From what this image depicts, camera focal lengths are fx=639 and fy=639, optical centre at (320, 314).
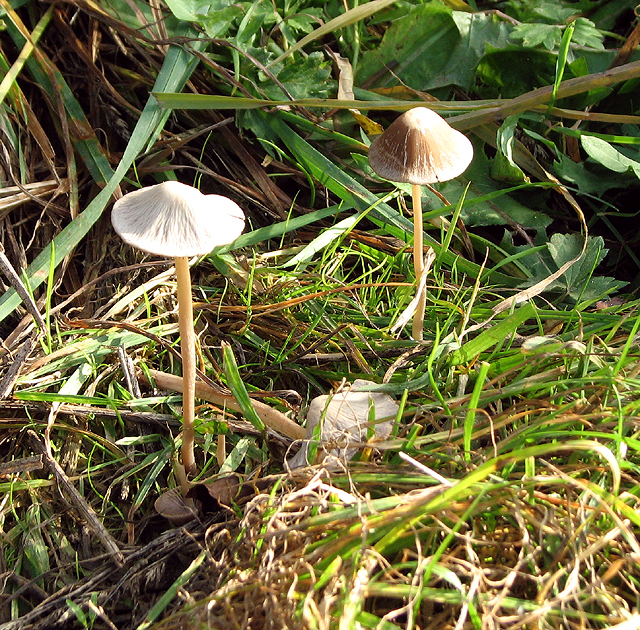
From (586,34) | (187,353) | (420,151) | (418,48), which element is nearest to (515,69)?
(586,34)

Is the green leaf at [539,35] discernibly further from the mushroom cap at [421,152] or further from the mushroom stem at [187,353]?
the mushroom stem at [187,353]

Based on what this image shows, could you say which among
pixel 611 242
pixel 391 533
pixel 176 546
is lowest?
pixel 611 242

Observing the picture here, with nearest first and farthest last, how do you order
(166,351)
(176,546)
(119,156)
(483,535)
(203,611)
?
1. (203,611)
2. (483,535)
3. (176,546)
4. (166,351)
5. (119,156)

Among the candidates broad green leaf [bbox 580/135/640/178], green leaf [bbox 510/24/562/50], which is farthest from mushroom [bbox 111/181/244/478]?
green leaf [bbox 510/24/562/50]

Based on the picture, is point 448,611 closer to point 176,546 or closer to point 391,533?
point 391,533

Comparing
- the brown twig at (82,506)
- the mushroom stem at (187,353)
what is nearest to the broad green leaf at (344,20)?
the mushroom stem at (187,353)

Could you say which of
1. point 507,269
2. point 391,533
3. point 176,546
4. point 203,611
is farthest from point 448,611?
point 507,269

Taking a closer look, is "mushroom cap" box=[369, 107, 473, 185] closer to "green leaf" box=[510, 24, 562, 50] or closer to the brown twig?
"green leaf" box=[510, 24, 562, 50]
